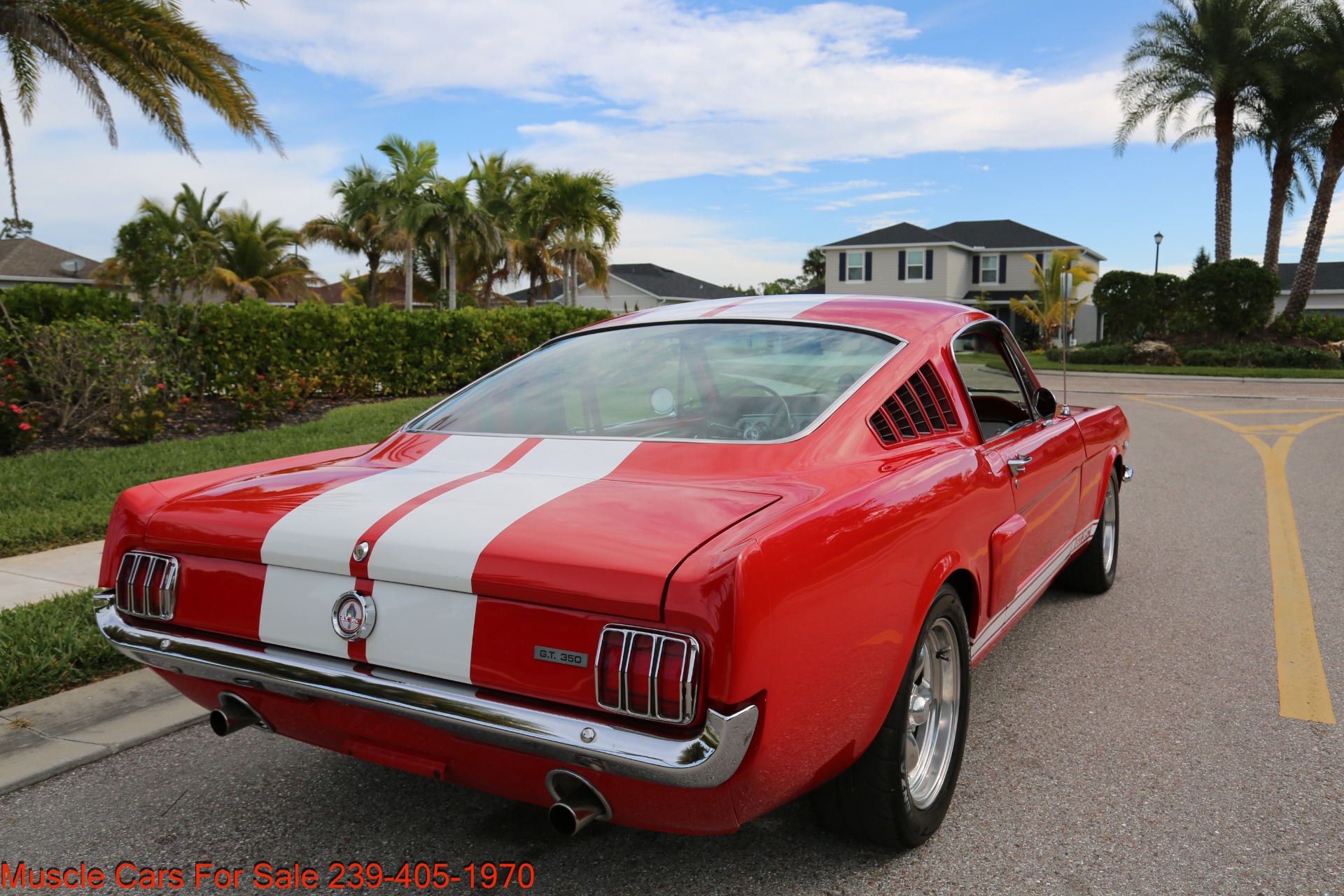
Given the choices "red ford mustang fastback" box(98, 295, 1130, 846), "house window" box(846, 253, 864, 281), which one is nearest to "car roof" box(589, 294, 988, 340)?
"red ford mustang fastback" box(98, 295, 1130, 846)

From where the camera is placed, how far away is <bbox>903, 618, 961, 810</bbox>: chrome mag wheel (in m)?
2.91

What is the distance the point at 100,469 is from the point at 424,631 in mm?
7378

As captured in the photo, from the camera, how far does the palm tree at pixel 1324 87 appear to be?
1150 inches

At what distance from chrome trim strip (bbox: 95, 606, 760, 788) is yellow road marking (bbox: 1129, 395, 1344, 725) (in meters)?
2.92

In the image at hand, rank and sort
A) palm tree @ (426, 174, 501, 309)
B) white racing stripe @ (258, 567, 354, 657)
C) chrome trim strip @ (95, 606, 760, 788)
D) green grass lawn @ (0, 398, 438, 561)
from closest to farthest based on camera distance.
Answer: chrome trim strip @ (95, 606, 760, 788)
white racing stripe @ (258, 567, 354, 657)
green grass lawn @ (0, 398, 438, 561)
palm tree @ (426, 174, 501, 309)

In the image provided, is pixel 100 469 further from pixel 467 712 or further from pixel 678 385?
pixel 467 712

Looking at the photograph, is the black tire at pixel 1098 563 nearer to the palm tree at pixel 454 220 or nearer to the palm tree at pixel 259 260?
the palm tree at pixel 454 220

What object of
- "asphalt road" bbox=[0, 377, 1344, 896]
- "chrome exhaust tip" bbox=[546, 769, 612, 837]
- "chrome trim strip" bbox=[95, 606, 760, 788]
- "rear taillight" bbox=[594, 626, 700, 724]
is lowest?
"asphalt road" bbox=[0, 377, 1344, 896]

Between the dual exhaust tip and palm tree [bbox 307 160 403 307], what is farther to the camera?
palm tree [bbox 307 160 403 307]

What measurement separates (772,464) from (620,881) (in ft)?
3.94

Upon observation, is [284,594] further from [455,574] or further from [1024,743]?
[1024,743]

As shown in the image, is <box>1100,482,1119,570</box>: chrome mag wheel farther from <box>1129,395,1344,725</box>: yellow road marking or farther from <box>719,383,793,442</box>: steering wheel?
<box>719,383,793,442</box>: steering wheel

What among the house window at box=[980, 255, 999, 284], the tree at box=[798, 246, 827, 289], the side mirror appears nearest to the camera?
the side mirror

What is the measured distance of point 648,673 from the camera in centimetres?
203
